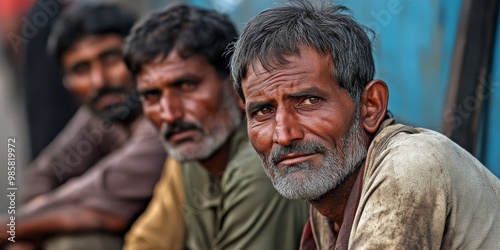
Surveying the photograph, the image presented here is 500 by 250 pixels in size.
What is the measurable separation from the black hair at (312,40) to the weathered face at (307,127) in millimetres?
28

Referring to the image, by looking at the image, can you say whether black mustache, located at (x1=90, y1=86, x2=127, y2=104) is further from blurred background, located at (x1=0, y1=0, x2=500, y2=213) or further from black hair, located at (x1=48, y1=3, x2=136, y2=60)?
blurred background, located at (x1=0, y1=0, x2=500, y2=213)

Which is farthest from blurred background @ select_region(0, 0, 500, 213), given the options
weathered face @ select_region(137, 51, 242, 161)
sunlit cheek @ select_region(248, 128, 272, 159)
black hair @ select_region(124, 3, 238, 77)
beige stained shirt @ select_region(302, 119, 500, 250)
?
beige stained shirt @ select_region(302, 119, 500, 250)

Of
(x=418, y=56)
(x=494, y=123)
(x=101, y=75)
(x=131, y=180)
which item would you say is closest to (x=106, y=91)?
(x=101, y=75)

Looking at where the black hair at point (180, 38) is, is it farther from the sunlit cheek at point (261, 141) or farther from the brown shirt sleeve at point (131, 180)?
the sunlit cheek at point (261, 141)

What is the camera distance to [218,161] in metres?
4.68

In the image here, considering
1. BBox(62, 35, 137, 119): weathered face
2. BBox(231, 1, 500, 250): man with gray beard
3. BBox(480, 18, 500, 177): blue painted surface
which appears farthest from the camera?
BBox(62, 35, 137, 119): weathered face

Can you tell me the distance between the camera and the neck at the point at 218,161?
15.2ft

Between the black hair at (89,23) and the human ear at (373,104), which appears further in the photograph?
the black hair at (89,23)

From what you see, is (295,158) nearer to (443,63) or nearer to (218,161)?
(218,161)

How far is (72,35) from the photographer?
6.52 m

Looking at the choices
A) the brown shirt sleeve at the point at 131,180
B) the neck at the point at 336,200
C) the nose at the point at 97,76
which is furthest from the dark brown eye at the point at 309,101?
the nose at the point at 97,76

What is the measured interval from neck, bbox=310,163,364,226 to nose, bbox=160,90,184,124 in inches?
59.8

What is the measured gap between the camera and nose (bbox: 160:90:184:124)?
4469 millimetres

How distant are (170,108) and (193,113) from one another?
121 mm
